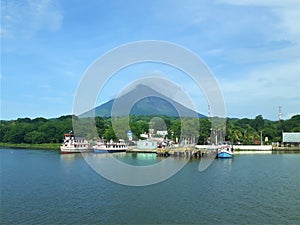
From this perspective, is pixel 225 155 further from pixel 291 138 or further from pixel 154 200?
pixel 154 200

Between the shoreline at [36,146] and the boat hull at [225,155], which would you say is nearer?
the boat hull at [225,155]

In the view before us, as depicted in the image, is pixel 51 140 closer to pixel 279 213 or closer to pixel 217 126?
pixel 217 126

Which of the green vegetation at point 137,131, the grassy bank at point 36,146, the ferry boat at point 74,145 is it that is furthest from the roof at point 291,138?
the grassy bank at point 36,146

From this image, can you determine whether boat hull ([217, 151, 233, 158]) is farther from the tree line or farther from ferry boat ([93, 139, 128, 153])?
ferry boat ([93, 139, 128, 153])

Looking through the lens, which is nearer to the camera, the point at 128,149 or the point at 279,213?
the point at 279,213

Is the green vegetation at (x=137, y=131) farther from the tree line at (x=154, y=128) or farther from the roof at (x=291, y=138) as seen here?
the roof at (x=291, y=138)

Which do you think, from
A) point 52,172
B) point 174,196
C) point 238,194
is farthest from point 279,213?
point 52,172
